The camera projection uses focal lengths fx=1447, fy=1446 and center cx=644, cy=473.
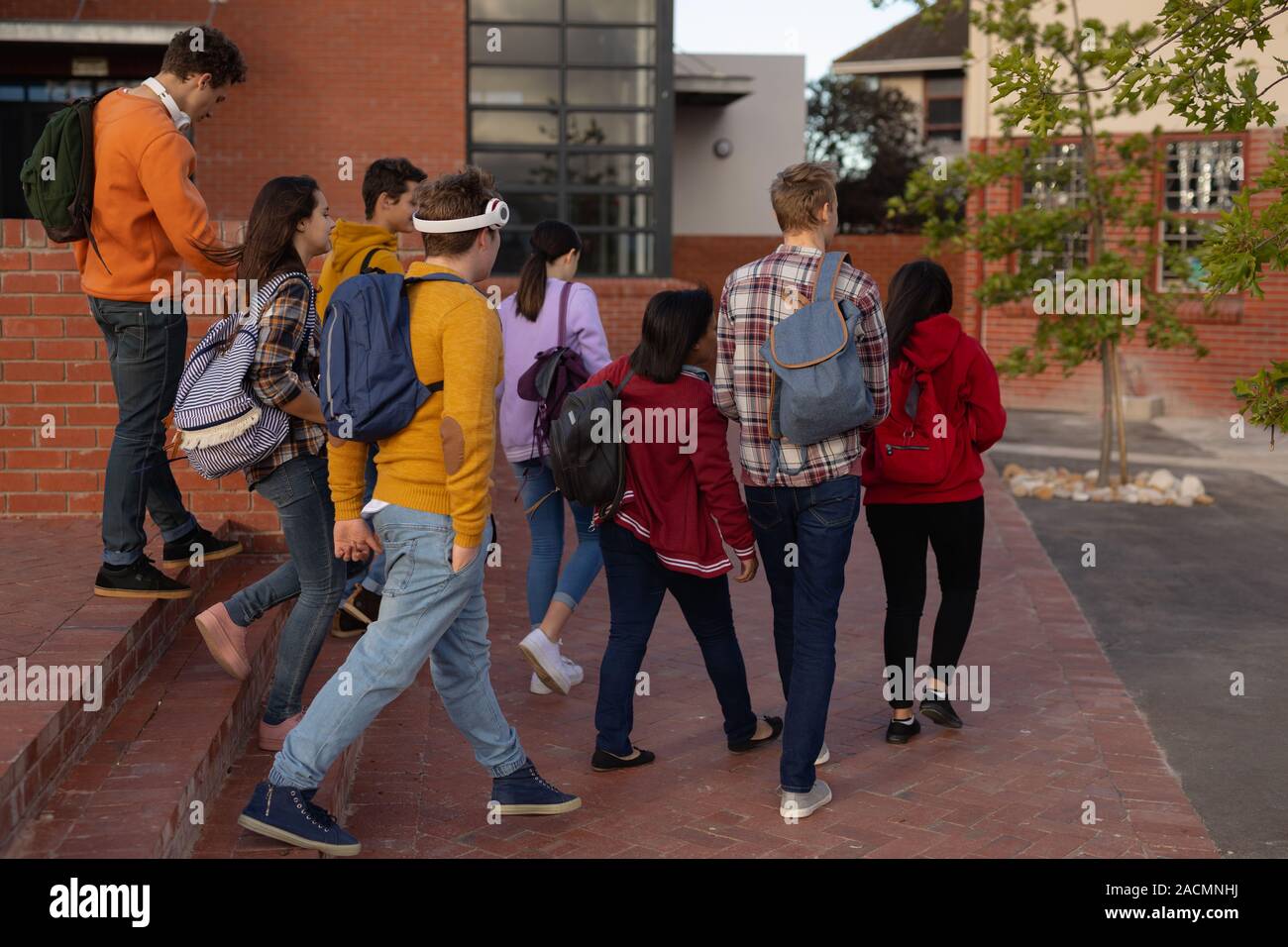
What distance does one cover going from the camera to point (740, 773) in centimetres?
526

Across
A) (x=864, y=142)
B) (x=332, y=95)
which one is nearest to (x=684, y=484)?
(x=332, y=95)

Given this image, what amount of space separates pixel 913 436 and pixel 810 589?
0.96 meters

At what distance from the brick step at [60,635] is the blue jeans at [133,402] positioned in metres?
0.27

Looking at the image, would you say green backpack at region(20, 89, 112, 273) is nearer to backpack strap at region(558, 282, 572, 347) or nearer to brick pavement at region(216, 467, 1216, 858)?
backpack strap at region(558, 282, 572, 347)

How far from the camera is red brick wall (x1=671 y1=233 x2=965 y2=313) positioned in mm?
26594

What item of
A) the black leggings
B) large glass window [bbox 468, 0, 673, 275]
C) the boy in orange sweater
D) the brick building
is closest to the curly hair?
the boy in orange sweater

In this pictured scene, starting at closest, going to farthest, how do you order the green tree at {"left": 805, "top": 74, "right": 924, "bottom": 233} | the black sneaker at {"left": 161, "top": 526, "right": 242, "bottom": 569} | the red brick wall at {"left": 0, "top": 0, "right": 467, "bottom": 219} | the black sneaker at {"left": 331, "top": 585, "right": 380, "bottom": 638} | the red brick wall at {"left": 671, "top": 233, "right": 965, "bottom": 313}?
the black sneaker at {"left": 161, "top": 526, "right": 242, "bottom": 569} → the black sneaker at {"left": 331, "top": 585, "right": 380, "bottom": 638} → the red brick wall at {"left": 0, "top": 0, "right": 467, "bottom": 219} → the red brick wall at {"left": 671, "top": 233, "right": 965, "bottom": 313} → the green tree at {"left": 805, "top": 74, "right": 924, "bottom": 233}

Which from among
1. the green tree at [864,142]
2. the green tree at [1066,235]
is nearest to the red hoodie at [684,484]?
the green tree at [1066,235]

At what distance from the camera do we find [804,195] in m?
4.74

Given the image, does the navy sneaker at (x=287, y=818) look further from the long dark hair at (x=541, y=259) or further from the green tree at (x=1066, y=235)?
the green tree at (x=1066, y=235)

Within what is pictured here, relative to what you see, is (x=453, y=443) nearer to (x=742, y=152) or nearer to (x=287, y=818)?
(x=287, y=818)

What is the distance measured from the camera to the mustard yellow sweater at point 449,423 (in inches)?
157

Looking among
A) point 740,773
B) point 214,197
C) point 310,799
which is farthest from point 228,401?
point 214,197

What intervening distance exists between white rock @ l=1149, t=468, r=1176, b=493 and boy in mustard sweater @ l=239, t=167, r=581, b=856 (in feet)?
31.8
